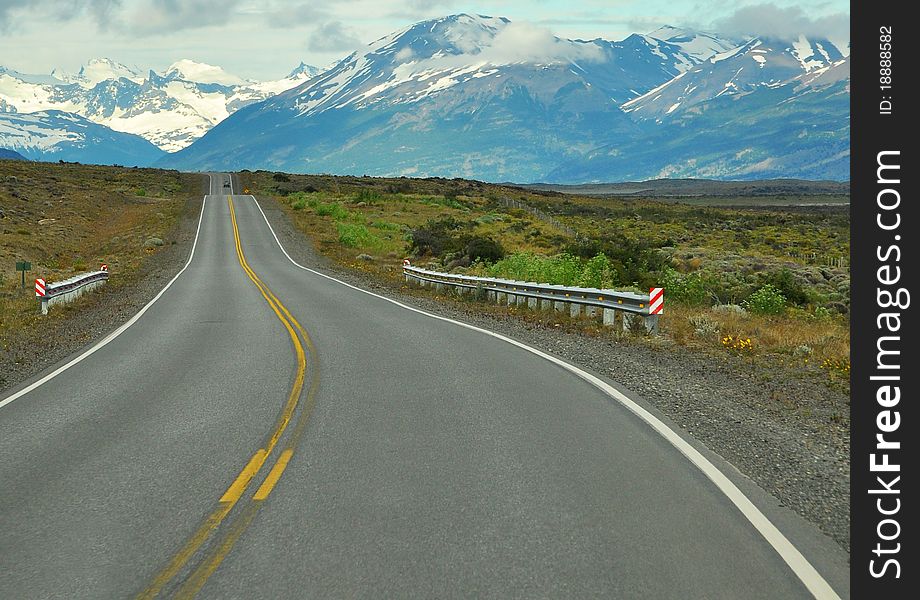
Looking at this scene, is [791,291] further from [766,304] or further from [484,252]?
[484,252]

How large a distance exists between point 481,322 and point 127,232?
47.5m

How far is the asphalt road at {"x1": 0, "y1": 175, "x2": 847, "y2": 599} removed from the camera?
5117 mm

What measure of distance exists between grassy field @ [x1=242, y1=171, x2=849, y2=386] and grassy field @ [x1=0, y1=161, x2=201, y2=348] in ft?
35.8

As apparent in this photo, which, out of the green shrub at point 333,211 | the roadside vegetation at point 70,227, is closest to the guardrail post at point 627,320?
the roadside vegetation at point 70,227

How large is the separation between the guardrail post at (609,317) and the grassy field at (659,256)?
511 millimetres

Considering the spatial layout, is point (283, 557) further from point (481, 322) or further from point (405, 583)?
point (481, 322)

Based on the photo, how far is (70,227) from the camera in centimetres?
6128

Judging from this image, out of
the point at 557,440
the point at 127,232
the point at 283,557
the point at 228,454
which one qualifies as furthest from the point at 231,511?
the point at 127,232

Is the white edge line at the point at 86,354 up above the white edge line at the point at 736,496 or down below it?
above

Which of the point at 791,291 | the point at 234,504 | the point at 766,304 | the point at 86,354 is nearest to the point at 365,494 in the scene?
the point at 234,504

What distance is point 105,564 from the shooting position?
5.36m

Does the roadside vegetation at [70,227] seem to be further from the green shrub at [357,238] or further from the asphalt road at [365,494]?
the green shrub at [357,238]

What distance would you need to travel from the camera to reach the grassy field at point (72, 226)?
105 ft

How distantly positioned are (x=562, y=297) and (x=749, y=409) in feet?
32.9
